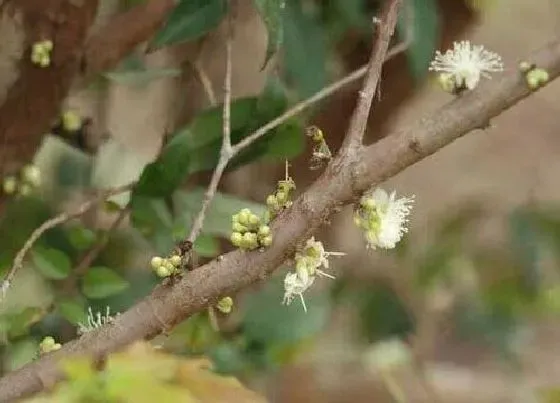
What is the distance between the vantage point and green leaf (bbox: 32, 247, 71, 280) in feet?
1.98

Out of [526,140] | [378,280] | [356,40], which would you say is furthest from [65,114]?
[526,140]

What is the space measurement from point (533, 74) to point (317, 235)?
0.96ft

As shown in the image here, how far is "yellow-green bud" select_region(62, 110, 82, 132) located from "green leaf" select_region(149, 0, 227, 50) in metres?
0.17

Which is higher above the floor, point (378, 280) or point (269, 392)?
point (378, 280)

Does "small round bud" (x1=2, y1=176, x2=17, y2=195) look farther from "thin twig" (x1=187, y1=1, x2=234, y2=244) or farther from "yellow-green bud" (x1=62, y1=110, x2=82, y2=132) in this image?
"thin twig" (x1=187, y1=1, x2=234, y2=244)

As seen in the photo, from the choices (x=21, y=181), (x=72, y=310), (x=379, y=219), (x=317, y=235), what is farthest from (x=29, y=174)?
(x=379, y=219)

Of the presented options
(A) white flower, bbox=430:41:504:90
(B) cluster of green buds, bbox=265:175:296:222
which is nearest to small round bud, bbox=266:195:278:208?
(B) cluster of green buds, bbox=265:175:296:222

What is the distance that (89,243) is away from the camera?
0.65 m

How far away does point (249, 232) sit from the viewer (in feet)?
1.35

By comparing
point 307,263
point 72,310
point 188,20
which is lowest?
point 307,263

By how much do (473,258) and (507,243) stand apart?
0.05 metres

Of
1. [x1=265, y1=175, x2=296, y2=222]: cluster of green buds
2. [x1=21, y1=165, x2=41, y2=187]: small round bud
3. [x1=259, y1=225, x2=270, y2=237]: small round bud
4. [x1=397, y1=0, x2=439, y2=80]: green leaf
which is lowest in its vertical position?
[x1=259, y1=225, x2=270, y2=237]: small round bud

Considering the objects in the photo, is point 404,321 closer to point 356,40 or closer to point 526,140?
point 356,40

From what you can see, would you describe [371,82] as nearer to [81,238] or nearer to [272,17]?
[272,17]
